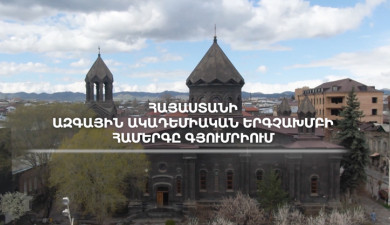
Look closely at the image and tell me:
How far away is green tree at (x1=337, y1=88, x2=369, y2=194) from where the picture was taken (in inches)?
1176

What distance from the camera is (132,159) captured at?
24.8 metres

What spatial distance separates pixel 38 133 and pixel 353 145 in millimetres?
24227

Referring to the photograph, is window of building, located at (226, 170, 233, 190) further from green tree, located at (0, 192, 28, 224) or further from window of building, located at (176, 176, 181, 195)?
green tree, located at (0, 192, 28, 224)

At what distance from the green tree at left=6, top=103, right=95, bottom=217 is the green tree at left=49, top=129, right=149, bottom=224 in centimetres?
252

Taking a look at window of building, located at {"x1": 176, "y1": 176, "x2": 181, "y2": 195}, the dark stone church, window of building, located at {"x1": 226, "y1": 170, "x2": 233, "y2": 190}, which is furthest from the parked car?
window of building, located at {"x1": 176, "y1": 176, "x2": 181, "y2": 195}

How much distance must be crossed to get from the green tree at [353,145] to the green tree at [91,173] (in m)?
18.4

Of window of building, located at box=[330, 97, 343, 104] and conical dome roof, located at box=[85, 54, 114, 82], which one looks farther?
window of building, located at box=[330, 97, 343, 104]

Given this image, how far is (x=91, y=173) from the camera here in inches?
896

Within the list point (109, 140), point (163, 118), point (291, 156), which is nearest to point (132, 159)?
point (109, 140)

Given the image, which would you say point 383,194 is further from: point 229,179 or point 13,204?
point 13,204

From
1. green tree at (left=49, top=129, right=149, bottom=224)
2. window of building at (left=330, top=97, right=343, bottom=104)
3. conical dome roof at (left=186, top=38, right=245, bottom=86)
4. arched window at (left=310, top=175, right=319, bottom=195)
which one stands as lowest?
arched window at (left=310, top=175, right=319, bottom=195)

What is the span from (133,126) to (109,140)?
852cm

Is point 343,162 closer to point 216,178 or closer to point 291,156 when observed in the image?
point 291,156

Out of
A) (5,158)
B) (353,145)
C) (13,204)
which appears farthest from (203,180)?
(5,158)
